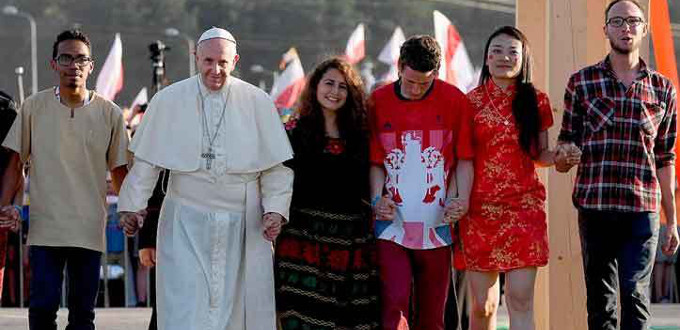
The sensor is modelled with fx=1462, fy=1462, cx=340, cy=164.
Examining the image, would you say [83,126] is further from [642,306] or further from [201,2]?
[201,2]

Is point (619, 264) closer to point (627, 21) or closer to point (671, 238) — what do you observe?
point (671, 238)

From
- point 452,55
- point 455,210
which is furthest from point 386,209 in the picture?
point 452,55

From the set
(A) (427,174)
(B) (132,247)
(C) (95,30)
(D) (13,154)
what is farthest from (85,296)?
(C) (95,30)

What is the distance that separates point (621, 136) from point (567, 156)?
35 centimetres

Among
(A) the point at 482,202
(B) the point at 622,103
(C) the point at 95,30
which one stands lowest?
(A) the point at 482,202

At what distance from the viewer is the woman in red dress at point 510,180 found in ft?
25.7

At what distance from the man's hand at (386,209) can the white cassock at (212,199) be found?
49 centimetres

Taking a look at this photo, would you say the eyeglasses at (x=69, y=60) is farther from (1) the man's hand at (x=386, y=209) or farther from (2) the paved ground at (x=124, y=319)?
(2) the paved ground at (x=124, y=319)

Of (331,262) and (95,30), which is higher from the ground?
(95,30)

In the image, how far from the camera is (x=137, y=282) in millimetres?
14977

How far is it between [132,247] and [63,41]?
6754 mm

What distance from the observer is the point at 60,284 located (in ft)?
26.8

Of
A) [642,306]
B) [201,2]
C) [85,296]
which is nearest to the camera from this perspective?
[642,306]

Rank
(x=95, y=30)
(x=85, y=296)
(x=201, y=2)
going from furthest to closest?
(x=201, y=2)
(x=95, y=30)
(x=85, y=296)
